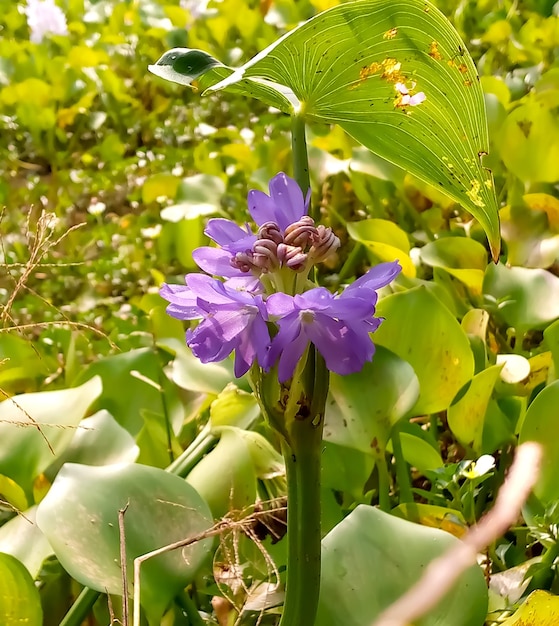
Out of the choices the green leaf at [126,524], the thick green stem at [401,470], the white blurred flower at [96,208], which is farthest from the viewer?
the white blurred flower at [96,208]

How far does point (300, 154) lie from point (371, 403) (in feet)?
0.65

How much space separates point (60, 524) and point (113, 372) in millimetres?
238

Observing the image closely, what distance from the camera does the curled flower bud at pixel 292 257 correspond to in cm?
27

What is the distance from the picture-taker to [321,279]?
923 mm

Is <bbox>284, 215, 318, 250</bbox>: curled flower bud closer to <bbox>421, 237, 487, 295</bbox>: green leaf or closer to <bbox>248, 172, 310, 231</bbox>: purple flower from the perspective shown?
<bbox>248, 172, 310, 231</bbox>: purple flower

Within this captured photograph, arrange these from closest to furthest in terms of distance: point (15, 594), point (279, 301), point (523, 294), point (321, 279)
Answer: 1. point (279, 301)
2. point (15, 594)
3. point (523, 294)
4. point (321, 279)

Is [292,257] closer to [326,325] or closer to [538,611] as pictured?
[326,325]

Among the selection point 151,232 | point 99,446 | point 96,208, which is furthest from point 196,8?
point 99,446

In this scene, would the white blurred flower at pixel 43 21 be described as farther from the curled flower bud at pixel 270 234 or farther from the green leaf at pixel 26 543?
the curled flower bud at pixel 270 234

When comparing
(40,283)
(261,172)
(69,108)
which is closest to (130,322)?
(261,172)

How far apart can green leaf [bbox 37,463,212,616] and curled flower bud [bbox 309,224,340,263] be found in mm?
186

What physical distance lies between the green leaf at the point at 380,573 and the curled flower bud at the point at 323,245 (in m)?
0.16

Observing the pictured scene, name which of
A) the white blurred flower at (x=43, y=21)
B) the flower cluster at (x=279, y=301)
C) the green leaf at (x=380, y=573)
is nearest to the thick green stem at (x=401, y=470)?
the green leaf at (x=380, y=573)

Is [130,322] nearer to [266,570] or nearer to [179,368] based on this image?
[179,368]
